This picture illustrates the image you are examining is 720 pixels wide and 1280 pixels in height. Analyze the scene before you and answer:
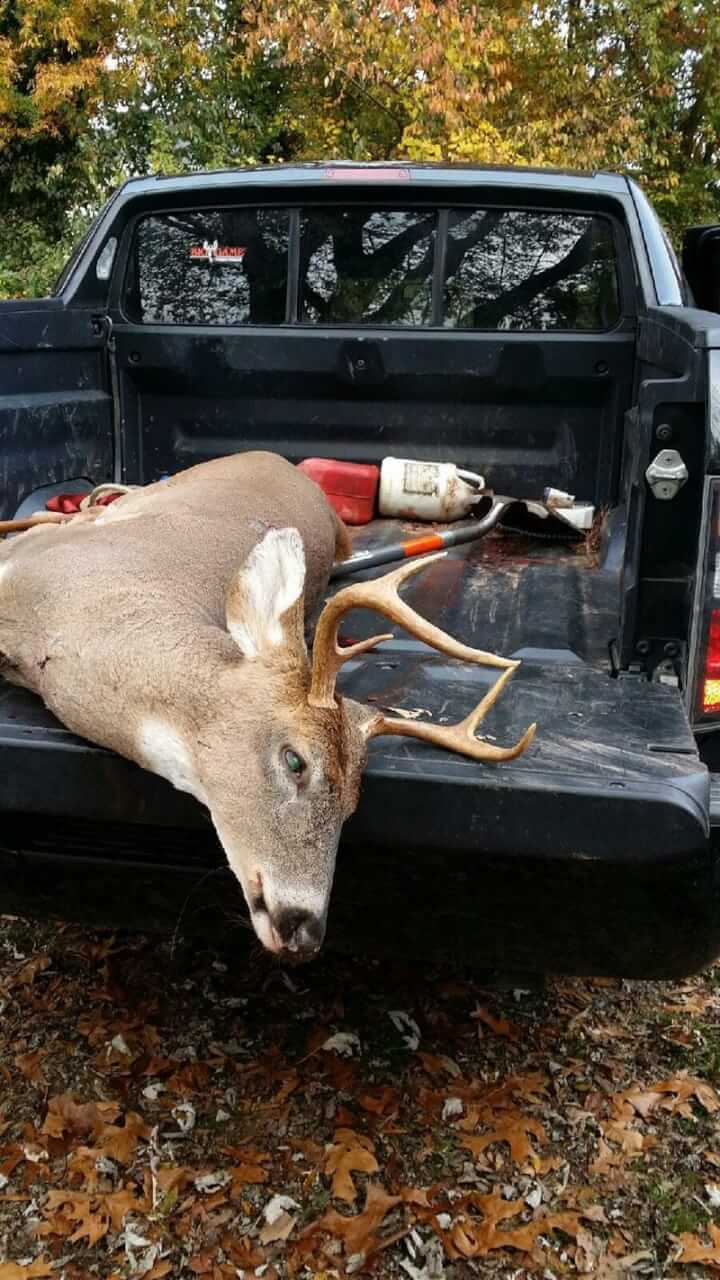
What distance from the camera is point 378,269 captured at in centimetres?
482

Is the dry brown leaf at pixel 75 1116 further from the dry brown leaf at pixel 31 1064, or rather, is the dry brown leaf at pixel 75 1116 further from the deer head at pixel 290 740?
the deer head at pixel 290 740

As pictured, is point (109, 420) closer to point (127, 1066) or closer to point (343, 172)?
point (343, 172)

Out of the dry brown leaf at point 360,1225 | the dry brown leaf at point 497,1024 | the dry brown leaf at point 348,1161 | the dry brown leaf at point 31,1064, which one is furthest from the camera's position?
the dry brown leaf at point 497,1024

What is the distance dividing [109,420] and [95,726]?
2.58m

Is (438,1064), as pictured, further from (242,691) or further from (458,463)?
(458,463)

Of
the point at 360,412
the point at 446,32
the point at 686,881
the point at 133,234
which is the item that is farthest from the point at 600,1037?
the point at 446,32

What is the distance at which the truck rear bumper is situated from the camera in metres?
2.43

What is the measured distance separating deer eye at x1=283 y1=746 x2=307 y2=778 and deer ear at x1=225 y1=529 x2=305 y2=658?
0.25 m

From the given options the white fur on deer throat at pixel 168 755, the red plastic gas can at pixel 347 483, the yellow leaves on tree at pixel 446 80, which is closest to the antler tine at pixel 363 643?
the white fur on deer throat at pixel 168 755

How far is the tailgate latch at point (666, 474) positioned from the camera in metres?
2.77

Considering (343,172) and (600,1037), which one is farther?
(343,172)

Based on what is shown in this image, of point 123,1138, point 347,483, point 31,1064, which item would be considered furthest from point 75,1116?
point 347,483

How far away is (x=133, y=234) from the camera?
16.5ft

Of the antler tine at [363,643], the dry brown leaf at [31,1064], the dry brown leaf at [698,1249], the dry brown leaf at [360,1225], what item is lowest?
the dry brown leaf at [31,1064]
